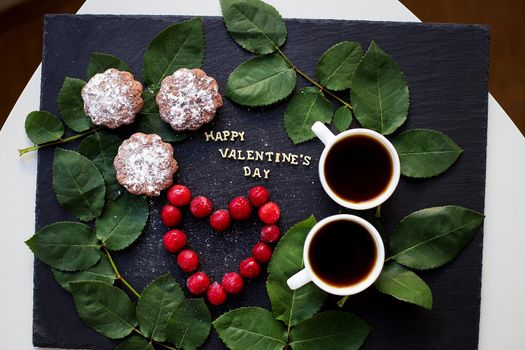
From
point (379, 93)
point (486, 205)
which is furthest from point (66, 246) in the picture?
point (486, 205)

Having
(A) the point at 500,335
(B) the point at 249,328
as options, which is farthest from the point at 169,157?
(A) the point at 500,335

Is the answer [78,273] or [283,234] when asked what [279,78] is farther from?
[78,273]

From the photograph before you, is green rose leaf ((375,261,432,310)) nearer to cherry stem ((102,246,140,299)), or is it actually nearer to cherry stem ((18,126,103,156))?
cherry stem ((102,246,140,299))

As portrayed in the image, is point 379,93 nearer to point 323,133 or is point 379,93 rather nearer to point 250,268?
point 323,133

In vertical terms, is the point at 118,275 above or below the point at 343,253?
below

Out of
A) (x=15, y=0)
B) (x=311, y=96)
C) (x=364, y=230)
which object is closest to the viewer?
(x=364, y=230)

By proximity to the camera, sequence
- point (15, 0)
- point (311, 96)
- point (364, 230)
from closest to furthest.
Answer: point (364, 230) → point (311, 96) → point (15, 0)

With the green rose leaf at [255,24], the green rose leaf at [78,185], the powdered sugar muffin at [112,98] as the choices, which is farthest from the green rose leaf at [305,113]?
the green rose leaf at [78,185]
